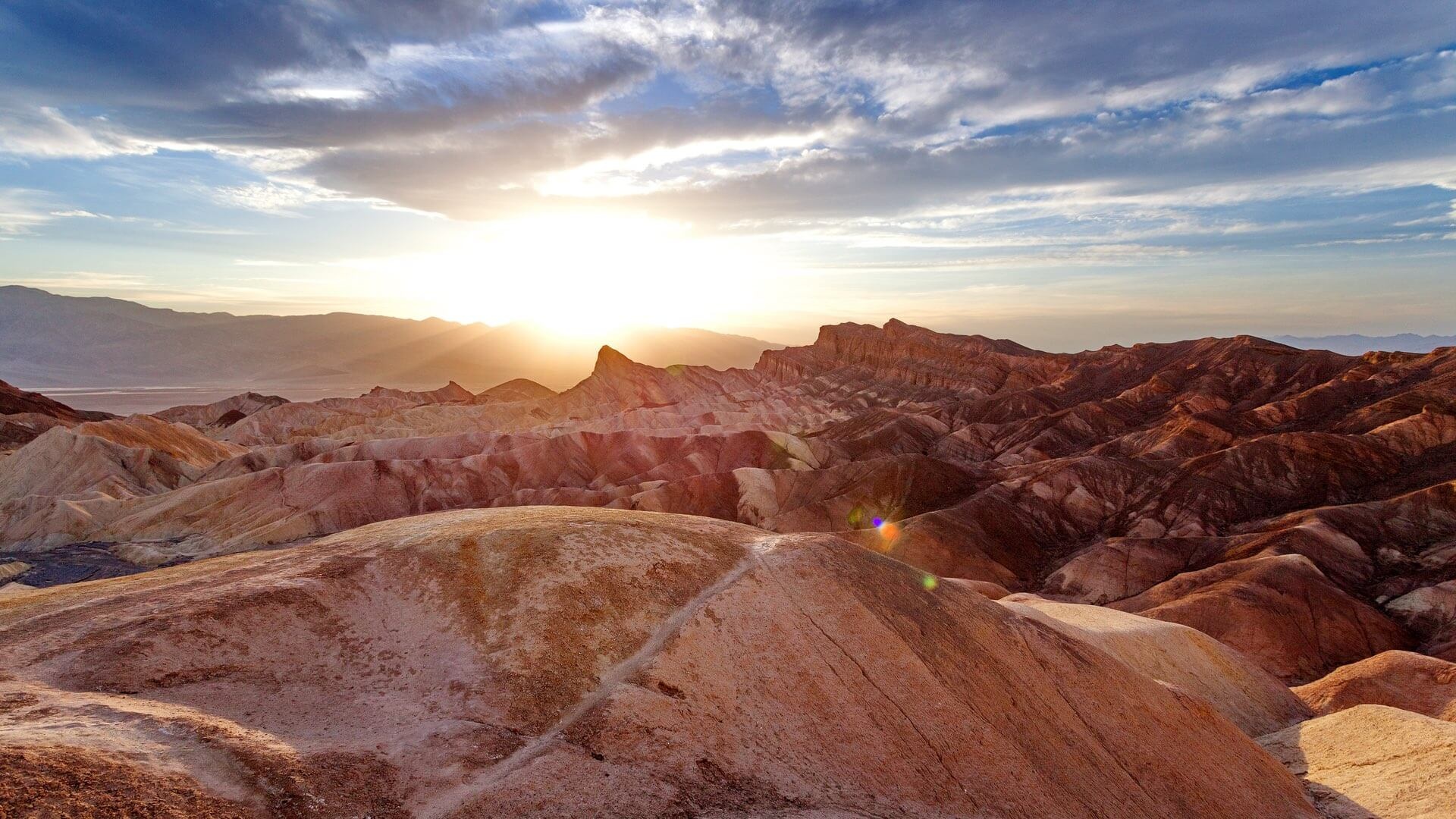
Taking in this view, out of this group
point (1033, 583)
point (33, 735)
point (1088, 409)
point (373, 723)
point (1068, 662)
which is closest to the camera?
point (33, 735)

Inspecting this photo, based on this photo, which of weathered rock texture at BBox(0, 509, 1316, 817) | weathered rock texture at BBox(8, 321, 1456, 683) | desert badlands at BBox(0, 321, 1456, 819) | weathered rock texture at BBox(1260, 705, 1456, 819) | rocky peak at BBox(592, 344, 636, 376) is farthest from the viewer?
rocky peak at BBox(592, 344, 636, 376)

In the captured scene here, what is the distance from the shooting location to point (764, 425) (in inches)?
4173

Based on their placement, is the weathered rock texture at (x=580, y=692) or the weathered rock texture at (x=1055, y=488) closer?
the weathered rock texture at (x=580, y=692)

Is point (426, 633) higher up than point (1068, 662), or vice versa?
point (426, 633)

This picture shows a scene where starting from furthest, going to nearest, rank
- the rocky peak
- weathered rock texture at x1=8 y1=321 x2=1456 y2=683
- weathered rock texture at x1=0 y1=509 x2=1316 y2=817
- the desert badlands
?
the rocky peak < weathered rock texture at x1=8 y1=321 x2=1456 y2=683 < the desert badlands < weathered rock texture at x1=0 y1=509 x2=1316 y2=817

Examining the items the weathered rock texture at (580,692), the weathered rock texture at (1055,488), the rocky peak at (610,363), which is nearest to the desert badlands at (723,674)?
the weathered rock texture at (580,692)

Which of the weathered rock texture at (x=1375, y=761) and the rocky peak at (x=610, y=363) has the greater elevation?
the rocky peak at (x=610, y=363)

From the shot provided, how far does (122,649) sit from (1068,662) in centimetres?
2133

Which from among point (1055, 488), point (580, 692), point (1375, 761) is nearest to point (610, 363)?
point (1055, 488)

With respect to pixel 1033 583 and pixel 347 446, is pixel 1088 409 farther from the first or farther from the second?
pixel 347 446

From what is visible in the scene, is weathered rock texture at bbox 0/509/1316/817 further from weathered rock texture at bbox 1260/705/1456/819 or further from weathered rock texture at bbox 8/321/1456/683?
weathered rock texture at bbox 8/321/1456/683

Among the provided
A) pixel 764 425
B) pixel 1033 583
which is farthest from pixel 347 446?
pixel 1033 583

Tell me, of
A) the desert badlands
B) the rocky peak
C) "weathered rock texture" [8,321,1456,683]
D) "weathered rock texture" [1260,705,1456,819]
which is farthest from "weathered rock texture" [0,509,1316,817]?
the rocky peak

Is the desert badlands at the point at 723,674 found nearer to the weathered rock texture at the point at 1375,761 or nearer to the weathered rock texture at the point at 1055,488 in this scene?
the weathered rock texture at the point at 1375,761
